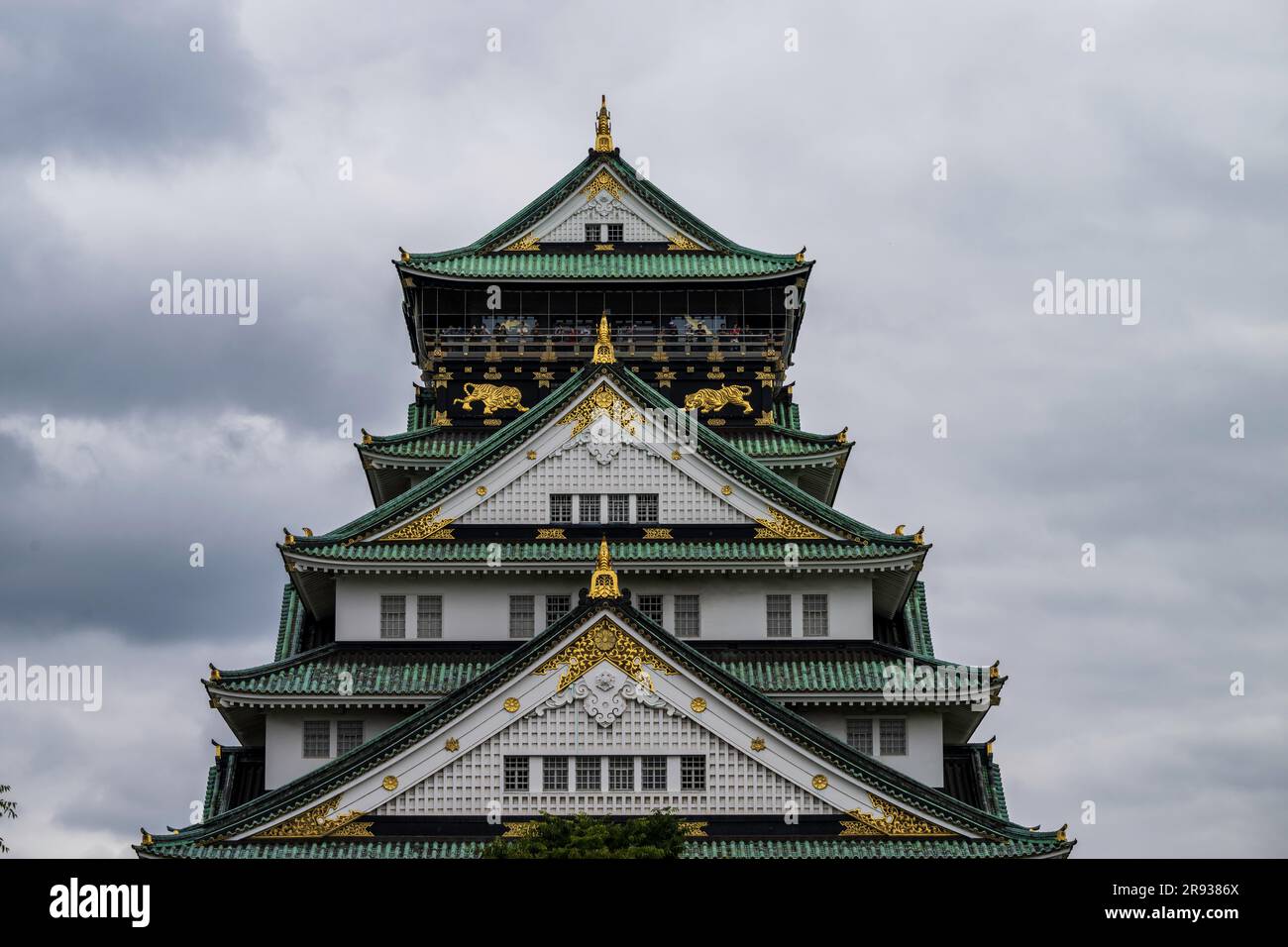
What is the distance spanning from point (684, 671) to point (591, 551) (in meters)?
8.73

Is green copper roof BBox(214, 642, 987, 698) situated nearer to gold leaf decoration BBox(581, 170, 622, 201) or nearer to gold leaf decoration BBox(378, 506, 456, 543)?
gold leaf decoration BBox(378, 506, 456, 543)

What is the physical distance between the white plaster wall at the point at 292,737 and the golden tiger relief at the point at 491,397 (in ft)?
43.5

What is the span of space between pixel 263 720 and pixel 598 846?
16.7 m

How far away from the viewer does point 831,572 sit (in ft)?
179

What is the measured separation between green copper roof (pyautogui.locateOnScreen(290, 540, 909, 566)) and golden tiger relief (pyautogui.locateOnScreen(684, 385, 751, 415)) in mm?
8991

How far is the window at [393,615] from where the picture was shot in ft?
181

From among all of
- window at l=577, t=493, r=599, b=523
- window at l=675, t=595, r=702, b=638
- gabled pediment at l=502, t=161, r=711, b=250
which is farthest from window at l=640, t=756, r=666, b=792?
gabled pediment at l=502, t=161, r=711, b=250

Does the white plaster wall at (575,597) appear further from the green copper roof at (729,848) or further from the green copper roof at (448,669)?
the green copper roof at (729,848)

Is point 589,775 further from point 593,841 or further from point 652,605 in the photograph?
point 652,605

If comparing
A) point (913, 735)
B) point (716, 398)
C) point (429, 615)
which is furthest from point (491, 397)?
point (913, 735)

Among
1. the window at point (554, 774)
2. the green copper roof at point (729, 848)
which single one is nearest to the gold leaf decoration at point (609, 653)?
the window at point (554, 774)

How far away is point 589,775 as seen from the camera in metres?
47.3

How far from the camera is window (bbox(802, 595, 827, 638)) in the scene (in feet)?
181

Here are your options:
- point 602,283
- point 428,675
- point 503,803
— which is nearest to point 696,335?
point 602,283
